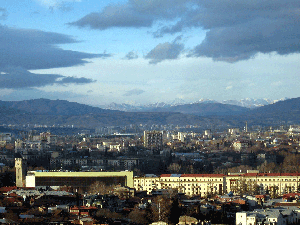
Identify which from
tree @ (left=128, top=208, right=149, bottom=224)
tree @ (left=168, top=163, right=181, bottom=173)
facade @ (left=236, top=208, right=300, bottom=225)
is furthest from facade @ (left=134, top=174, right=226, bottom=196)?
facade @ (left=236, top=208, right=300, bottom=225)

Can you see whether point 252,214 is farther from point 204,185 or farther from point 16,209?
point 204,185

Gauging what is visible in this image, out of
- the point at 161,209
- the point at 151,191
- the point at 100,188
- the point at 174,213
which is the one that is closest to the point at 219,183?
the point at 151,191

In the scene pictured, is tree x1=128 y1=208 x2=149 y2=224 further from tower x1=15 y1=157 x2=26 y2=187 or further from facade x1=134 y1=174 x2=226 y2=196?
tower x1=15 y1=157 x2=26 y2=187

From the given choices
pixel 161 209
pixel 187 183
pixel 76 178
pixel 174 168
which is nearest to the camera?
pixel 161 209

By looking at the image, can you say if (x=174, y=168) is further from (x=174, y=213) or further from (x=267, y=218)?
(x=267, y=218)

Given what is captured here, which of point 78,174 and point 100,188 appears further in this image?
point 78,174

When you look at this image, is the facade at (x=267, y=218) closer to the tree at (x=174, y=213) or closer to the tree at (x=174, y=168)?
the tree at (x=174, y=213)

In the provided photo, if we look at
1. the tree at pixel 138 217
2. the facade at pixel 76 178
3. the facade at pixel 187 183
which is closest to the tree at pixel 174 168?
the facade at pixel 187 183

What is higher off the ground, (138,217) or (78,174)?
(78,174)

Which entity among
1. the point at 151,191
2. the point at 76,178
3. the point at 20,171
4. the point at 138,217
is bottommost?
the point at 138,217

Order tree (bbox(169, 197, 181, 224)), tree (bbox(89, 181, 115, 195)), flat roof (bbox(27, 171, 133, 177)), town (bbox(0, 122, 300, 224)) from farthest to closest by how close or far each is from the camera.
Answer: flat roof (bbox(27, 171, 133, 177)) → tree (bbox(89, 181, 115, 195)) → tree (bbox(169, 197, 181, 224)) → town (bbox(0, 122, 300, 224))
